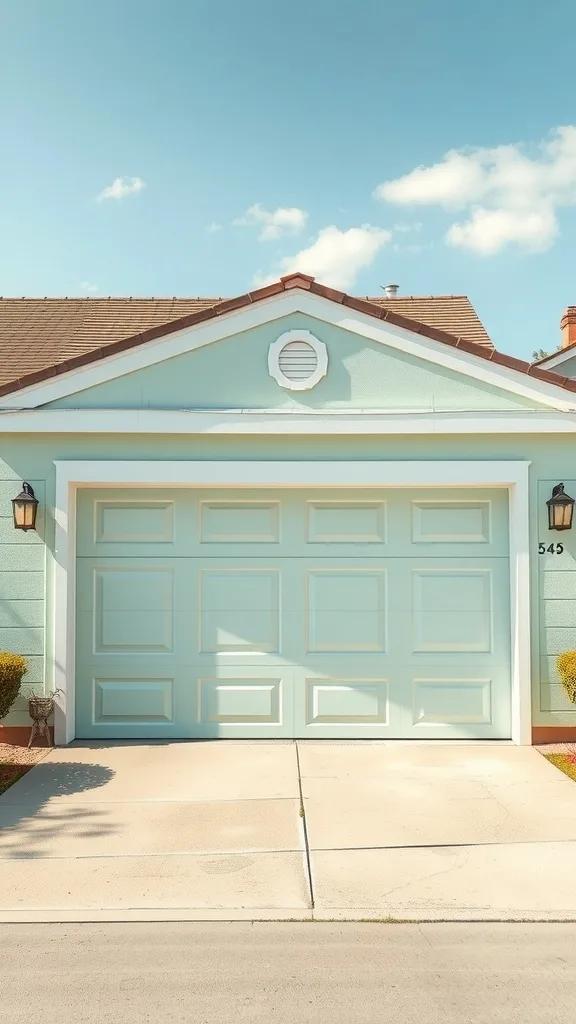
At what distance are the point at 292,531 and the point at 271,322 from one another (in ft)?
6.45

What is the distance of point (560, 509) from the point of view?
6668 millimetres

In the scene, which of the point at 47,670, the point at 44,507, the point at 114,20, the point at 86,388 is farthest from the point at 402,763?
the point at 114,20

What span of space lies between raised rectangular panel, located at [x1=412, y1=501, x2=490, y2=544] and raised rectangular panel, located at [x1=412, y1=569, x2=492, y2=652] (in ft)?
1.00

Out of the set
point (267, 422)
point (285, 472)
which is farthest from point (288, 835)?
point (267, 422)

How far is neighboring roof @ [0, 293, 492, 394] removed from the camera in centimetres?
930

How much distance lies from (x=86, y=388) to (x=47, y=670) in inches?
104

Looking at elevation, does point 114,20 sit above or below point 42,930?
above

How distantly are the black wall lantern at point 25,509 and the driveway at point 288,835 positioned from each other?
2.06 metres

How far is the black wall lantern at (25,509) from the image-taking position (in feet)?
21.8

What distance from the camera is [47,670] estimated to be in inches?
266

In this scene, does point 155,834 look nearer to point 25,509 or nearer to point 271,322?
point 25,509

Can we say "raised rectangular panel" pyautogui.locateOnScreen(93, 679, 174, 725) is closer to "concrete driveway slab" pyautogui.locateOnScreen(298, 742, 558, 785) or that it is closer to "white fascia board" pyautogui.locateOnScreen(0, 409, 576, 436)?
"concrete driveway slab" pyautogui.locateOnScreen(298, 742, 558, 785)

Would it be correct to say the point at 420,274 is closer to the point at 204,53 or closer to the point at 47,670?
the point at 204,53

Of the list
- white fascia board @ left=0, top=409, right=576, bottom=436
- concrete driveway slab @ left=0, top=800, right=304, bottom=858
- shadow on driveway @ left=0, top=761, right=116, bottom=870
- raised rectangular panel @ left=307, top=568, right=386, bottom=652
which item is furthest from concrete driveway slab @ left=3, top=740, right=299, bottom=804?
white fascia board @ left=0, top=409, right=576, bottom=436
